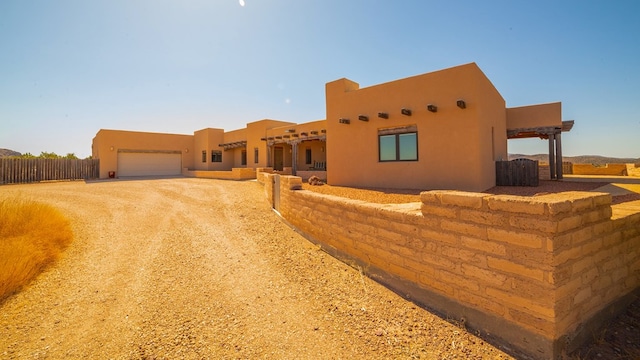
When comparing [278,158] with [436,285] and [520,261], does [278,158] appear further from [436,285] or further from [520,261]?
[520,261]

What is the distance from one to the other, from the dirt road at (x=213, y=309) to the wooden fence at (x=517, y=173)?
10038 millimetres

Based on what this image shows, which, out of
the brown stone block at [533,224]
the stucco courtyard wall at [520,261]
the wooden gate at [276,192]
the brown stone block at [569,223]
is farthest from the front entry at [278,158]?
the brown stone block at [569,223]

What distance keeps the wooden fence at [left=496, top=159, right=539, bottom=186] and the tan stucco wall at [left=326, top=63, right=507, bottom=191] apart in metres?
0.59

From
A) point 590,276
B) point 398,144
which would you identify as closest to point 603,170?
point 398,144

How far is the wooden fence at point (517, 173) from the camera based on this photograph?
10922mm

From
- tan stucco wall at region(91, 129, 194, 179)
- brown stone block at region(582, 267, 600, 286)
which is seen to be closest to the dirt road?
brown stone block at region(582, 267, 600, 286)

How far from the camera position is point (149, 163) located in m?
25.2

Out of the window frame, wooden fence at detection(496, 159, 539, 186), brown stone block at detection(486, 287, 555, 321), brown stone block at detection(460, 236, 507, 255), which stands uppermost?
the window frame

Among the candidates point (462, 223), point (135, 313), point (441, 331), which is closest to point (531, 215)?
point (462, 223)

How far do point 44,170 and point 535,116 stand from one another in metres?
31.5

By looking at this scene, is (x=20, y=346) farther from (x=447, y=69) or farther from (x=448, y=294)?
(x=447, y=69)

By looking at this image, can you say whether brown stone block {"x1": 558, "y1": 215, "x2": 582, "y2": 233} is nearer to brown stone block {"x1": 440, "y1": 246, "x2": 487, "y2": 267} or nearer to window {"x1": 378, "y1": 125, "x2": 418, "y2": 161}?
brown stone block {"x1": 440, "y1": 246, "x2": 487, "y2": 267}

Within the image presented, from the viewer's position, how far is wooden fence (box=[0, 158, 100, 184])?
61.2 ft

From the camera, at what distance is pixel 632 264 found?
3.57 m
